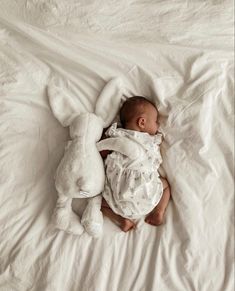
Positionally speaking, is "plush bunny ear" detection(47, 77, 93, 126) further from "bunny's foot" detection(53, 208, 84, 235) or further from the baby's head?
"bunny's foot" detection(53, 208, 84, 235)

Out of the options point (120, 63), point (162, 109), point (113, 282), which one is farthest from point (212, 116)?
point (113, 282)

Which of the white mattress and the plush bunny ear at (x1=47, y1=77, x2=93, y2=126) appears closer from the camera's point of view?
the white mattress

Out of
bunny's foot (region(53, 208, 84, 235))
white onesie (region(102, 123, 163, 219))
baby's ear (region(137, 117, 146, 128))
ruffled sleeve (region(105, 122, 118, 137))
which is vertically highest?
baby's ear (region(137, 117, 146, 128))

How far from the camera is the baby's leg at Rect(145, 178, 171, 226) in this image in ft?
3.28

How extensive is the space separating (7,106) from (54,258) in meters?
0.50

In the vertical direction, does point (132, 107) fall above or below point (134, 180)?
above

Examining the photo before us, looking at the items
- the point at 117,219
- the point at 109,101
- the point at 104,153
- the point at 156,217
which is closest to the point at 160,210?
the point at 156,217

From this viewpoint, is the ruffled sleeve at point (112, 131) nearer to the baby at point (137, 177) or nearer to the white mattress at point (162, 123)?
the baby at point (137, 177)

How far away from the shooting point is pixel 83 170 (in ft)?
3.11

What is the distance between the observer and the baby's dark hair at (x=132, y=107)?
3.48 feet

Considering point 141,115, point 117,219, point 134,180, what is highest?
point 141,115

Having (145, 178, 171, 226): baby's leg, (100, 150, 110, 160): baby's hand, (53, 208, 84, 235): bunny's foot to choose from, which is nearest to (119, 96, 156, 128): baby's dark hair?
(100, 150, 110, 160): baby's hand

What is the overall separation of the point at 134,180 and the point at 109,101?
0.91 ft

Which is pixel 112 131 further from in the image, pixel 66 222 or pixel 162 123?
pixel 66 222
